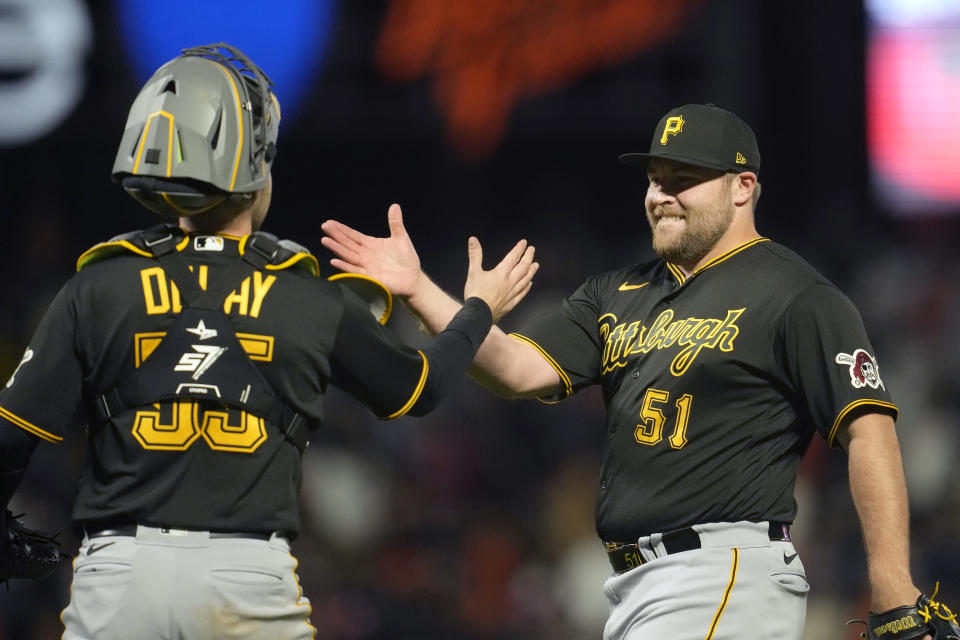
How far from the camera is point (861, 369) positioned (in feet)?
11.6

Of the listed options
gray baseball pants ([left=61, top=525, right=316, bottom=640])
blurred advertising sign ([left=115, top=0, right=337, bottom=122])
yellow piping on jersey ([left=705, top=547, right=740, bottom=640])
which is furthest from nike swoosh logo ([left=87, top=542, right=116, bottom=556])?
blurred advertising sign ([left=115, top=0, right=337, bottom=122])

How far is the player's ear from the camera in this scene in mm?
4043

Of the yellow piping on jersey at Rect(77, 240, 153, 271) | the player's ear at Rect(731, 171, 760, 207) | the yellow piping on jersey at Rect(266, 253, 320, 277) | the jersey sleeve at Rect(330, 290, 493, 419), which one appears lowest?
the jersey sleeve at Rect(330, 290, 493, 419)

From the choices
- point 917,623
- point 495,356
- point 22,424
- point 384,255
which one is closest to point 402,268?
point 384,255

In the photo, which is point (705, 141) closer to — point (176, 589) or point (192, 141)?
point (192, 141)

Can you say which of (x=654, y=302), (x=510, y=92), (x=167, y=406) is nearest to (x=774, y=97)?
(x=510, y=92)


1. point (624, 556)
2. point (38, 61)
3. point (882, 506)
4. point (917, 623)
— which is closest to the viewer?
point (917, 623)

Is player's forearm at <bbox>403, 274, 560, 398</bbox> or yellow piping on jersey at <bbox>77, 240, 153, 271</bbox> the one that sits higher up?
yellow piping on jersey at <bbox>77, 240, 153, 271</bbox>

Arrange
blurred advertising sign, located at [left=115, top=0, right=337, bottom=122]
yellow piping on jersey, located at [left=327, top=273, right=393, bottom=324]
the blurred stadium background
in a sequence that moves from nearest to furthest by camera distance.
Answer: yellow piping on jersey, located at [left=327, top=273, right=393, bottom=324] < the blurred stadium background < blurred advertising sign, located at [left=115, top=0, right=337, bottom=122]

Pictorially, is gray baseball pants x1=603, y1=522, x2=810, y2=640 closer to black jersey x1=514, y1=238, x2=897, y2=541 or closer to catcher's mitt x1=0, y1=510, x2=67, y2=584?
black jersey x1=514, y1=238, x2=897, y2=541

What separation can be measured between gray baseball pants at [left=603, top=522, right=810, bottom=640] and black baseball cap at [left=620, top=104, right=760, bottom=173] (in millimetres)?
1118

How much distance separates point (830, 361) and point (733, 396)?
0.30 metres

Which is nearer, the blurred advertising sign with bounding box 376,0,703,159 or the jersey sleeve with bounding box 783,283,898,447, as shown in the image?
the jersey sleeve with bounding box 783,283,898,447

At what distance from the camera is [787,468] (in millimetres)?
3703
